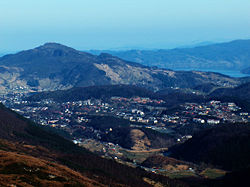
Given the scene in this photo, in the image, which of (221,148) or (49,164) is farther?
(221,148)

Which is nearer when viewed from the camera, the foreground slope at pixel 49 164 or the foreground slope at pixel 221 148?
the foreground slope at pixel 49 164

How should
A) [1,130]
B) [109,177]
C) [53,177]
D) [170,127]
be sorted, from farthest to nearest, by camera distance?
[170,127] < [1,130] < [109,177] < [53,177]

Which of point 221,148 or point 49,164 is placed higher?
point 49,164

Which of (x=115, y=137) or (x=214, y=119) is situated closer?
(x=115, y=137)

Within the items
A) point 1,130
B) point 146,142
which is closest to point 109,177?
point 1,130

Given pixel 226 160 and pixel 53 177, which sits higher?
pixel 53 177

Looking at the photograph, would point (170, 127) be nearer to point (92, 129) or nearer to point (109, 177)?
point (92, 129)

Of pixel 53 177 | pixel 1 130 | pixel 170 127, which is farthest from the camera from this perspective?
pixel 170 127

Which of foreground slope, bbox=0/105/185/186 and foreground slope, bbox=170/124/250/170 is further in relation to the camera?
foreground slope, bbox=170/124/250/170
